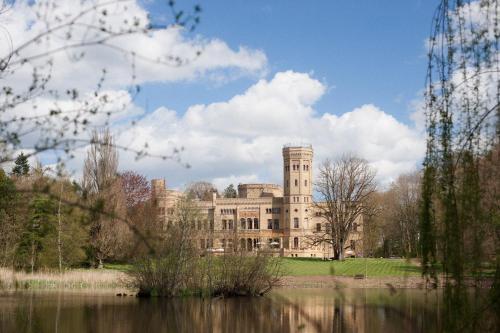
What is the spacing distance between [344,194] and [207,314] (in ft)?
93.8

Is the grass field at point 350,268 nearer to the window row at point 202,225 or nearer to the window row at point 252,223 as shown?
the window row at point 202,225

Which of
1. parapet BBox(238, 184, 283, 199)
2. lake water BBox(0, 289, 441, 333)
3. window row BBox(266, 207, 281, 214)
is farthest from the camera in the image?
parapet BBox(238, 184, 283, 199)

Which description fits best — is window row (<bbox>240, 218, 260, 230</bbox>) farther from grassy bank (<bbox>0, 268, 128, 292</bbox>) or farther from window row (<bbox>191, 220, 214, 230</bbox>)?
window row (<bbox>191, 220, 214, 230</bbox>)

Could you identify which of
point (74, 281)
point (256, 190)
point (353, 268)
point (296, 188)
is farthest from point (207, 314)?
point (256, 190)

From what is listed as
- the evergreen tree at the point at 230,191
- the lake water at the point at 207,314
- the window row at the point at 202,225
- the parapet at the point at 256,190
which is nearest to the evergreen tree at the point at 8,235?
the lake water at the point at 207,314

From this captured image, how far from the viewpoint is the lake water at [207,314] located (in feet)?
54.1

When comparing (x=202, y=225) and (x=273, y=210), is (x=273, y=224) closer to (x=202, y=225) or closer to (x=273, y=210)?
(x=273, y=210)

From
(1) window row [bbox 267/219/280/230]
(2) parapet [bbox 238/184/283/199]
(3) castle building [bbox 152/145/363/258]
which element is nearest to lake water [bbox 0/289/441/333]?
(3) castle building [bbox 152/145/363/258]

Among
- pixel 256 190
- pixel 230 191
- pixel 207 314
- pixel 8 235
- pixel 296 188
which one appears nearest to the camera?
pixel 207 314

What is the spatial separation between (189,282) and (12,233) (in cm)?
799

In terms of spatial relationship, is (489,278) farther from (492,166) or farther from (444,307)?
(492,166)

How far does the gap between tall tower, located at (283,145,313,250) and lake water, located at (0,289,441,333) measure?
41512 mm

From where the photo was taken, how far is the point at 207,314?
19922 mm

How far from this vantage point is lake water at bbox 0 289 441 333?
54.1 ft
